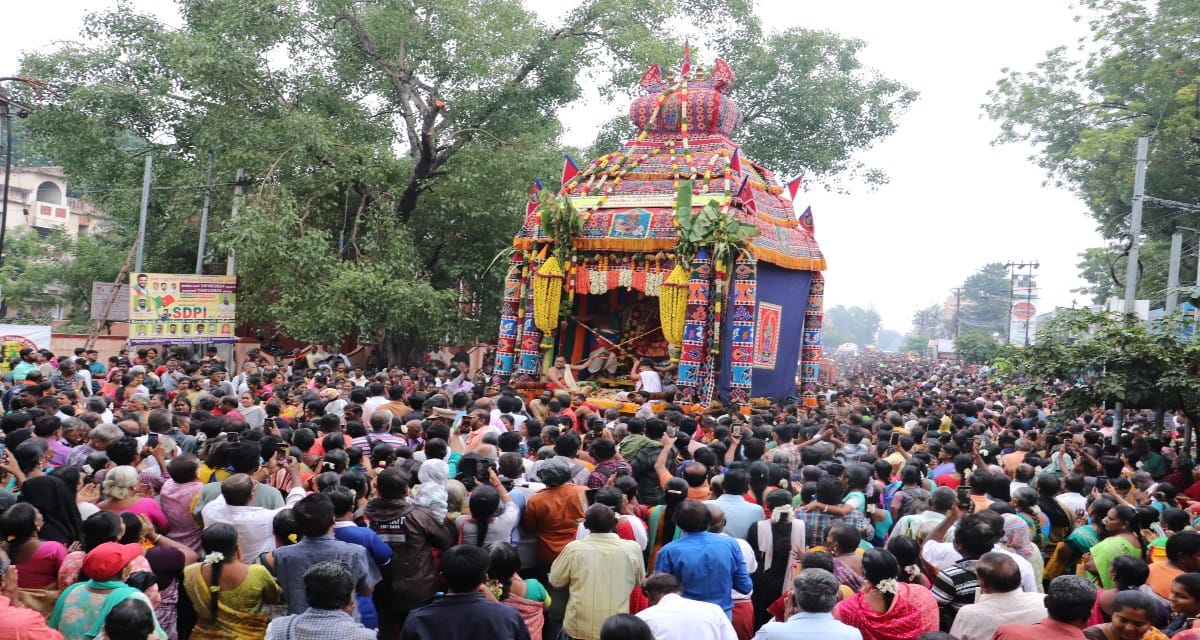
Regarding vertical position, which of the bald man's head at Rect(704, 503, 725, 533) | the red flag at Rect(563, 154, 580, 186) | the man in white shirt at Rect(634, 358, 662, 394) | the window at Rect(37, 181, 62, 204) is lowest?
the bald man's head at Rect(704, 503, 725, 533)

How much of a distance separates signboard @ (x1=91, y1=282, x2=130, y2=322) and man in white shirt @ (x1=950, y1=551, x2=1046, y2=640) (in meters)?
18.5

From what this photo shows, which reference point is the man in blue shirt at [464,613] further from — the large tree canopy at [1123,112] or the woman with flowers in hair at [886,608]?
the large tree canopy at [1123,112]

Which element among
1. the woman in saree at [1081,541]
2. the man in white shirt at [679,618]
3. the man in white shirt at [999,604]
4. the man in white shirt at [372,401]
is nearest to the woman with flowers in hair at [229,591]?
the man in white shirt at [679,618]

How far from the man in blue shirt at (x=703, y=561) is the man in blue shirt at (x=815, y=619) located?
889 millimetres

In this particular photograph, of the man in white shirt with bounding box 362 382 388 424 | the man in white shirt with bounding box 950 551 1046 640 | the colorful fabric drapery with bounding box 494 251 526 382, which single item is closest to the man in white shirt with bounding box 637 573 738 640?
the man in white shirt with bounding box 950 551 1046 640

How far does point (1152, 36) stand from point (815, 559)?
22.9 metres

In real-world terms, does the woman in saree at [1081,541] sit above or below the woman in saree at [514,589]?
above

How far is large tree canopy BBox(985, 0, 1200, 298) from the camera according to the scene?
2055 cm

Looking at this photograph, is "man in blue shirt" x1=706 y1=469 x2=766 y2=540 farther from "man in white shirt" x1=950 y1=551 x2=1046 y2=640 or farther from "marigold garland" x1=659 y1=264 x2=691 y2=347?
"marigold garland" x1=659 y1=264 x2=691 y2=347

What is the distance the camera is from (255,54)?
18.9 metres

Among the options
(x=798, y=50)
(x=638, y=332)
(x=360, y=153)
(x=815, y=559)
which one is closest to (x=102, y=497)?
(x=815, y=559)

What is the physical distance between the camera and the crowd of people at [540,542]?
402 cm

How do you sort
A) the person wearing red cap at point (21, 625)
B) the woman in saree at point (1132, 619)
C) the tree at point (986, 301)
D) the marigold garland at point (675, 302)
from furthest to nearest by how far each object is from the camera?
the tree at point (986, 301), the marigold garland at point (675, 302), the woman in saree at point (1132, 619), the person wearing red cap at point (21, 625)

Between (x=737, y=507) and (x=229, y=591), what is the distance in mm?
2976
